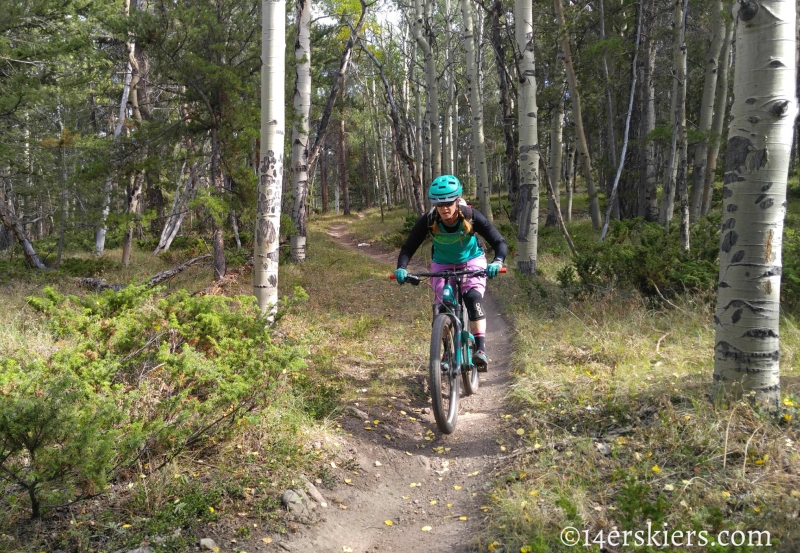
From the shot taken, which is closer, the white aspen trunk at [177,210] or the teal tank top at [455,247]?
the teal tank top at [455,247]

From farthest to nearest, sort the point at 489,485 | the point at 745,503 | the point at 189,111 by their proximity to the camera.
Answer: the point at 189,111, the point at 489,485, the point at 745,503

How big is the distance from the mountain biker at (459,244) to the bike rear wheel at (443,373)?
0.35 m

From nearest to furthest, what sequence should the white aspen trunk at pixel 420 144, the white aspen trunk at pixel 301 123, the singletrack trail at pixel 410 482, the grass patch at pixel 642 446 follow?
the grass patch at pixel 642 446, the singletrack trail at pixel 410 482, the white aspen trunk at pixel 301 123, the white aspen trunk at pixel 420 144

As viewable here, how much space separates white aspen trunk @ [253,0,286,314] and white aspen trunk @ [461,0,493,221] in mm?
9430

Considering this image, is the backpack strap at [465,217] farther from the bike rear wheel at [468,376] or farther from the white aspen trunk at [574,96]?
the white aspen trunk at [574,96]

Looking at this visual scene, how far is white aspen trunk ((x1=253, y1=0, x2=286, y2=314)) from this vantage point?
6.14 meters

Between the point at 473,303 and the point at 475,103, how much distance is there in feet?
37.1

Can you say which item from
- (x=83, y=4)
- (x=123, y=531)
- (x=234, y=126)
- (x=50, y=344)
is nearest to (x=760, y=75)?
(x=123, y=531)

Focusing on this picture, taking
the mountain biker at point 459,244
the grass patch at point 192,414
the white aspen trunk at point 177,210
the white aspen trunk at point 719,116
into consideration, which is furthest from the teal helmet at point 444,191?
the white aspen trunk at point 719,116

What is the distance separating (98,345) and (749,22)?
5550 mm

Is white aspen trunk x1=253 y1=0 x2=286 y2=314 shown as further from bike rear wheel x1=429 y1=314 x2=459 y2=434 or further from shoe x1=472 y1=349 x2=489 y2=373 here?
shoe x1=472 y1=349 x2=489 y2=373

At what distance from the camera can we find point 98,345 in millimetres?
4305

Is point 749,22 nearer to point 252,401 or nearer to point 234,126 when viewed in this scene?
point 252,401

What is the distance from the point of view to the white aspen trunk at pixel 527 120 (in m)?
9.65
